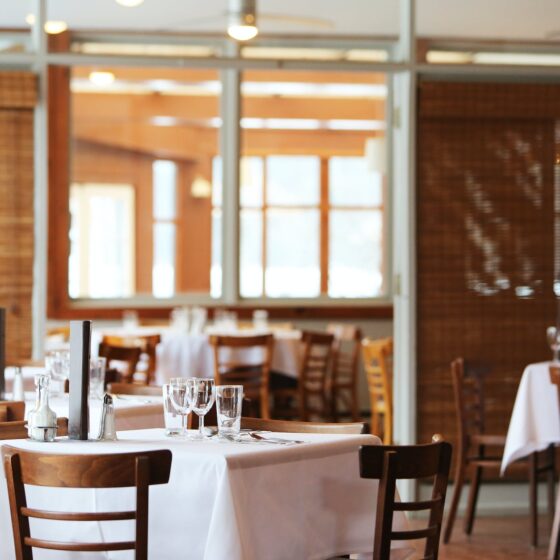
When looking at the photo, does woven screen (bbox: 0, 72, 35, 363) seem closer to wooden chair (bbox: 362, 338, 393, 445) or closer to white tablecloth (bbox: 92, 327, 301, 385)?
white tablecloth (bbox: 92, 327, 301, 385)

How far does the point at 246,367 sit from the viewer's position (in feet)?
29.0

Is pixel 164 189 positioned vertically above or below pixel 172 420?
above

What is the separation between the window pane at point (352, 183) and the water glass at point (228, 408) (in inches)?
353

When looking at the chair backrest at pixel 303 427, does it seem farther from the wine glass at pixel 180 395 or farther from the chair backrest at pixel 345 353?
the chair backrest at pixel 345 353

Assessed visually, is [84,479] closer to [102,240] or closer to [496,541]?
[496,541]

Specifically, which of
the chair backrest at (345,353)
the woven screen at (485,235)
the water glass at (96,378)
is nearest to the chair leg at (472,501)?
the woven screen at (485,235)

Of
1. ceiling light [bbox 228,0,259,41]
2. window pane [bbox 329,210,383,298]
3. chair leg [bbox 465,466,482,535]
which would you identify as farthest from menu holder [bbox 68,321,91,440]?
window pane [bbox 329,210,383,298]

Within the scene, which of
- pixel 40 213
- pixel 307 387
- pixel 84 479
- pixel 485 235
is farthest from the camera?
pixel 307 387

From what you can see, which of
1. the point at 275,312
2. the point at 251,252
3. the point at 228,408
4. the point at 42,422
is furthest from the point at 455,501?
the point at 251,252

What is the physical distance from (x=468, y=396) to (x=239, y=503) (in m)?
3.97

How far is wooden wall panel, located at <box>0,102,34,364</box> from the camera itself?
6672mm

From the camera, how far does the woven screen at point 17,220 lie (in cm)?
666

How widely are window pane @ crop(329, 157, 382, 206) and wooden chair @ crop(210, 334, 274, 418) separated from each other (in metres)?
3.68

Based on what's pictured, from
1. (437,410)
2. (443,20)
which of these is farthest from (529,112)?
(437,410)
